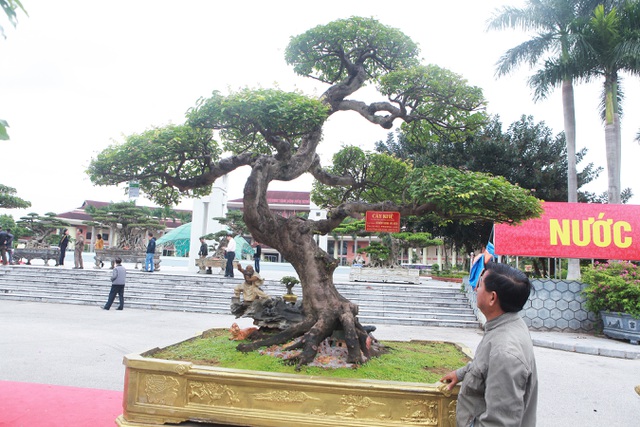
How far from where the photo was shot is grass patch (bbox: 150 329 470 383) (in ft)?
11.6

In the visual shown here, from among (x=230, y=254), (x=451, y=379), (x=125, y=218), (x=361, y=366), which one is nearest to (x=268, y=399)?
(x=361, y=366)

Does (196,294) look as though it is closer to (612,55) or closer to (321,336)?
(321,336)

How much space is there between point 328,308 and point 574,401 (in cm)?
308

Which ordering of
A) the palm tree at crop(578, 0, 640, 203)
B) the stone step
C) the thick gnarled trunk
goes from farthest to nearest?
1. the palm tree at crop(578, 0, 640, 203)
2. the stone step
3. the thick gnarled trunk

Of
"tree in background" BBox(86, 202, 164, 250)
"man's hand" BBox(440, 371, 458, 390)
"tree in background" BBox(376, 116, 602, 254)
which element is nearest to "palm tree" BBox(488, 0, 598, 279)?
"tree in background" BBox(376, 116, 602, 254)

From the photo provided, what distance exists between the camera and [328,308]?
168 inches

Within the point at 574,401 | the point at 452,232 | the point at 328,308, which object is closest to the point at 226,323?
the point at 328,308

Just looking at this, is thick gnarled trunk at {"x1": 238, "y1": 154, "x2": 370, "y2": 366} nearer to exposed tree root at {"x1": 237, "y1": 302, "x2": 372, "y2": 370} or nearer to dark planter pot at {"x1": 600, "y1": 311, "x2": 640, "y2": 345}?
exposed tree root at {"x1": 237, "y1": 302, "x2": 372, "y2": 370}

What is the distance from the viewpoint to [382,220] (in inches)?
191

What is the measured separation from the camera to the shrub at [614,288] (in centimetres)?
914

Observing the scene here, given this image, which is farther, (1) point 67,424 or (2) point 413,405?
(1) point 67,424

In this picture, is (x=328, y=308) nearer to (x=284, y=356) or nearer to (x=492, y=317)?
(x=284, y=356)

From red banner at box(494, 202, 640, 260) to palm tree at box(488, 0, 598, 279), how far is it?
14.4 ft

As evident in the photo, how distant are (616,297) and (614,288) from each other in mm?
209
